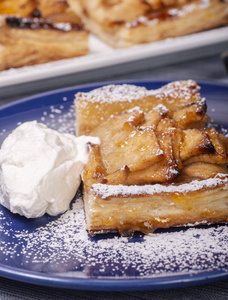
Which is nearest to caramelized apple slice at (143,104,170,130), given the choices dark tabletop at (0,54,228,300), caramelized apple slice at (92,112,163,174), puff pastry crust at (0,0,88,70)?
caramelized apple slice at (92,112,163,174)

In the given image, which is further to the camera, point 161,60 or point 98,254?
point 161,60

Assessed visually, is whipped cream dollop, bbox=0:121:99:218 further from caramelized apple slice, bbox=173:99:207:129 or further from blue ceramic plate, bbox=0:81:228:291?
caramelized apple slice, bbox=173:99:207:129

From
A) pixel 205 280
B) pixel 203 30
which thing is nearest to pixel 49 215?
pixel 205 280

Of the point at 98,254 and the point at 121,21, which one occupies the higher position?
the point at 121,21

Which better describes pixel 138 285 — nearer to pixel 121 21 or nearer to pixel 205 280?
pixel 205 280

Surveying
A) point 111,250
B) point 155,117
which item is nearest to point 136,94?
point 155,117

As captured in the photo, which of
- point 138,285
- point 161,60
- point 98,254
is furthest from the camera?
point 161,60

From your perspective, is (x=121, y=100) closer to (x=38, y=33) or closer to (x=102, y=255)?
(x=102, y=255)

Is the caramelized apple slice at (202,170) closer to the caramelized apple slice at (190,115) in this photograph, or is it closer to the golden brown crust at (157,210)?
the golden brown crust at (157,210)
